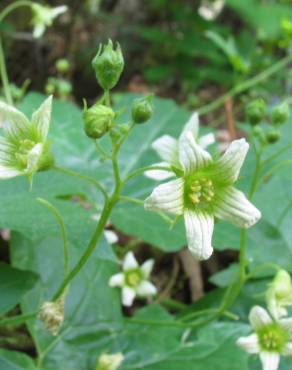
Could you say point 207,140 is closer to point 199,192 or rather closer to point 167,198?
point 199,192

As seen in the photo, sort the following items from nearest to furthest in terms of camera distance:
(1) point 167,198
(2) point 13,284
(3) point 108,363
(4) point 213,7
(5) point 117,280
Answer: (1) point 167,198, (2) point 13,284, (3) point 108,363, (5) point 117,280, (4) point 213,7

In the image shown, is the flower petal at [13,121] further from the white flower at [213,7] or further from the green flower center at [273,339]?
the white flower at [213,7]

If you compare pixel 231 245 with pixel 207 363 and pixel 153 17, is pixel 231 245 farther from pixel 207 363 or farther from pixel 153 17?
pixel 153 17

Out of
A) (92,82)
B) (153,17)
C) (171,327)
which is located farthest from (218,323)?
(153,17)

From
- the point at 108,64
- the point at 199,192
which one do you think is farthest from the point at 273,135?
the point at 108,64

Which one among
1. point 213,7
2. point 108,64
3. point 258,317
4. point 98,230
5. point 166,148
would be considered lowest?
point 258,317

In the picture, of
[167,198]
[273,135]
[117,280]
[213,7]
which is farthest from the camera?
[213,7]

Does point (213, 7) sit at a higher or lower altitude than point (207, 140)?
higher

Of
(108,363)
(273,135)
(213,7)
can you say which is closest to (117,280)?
(108,363)

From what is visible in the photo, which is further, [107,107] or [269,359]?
[269,359]
